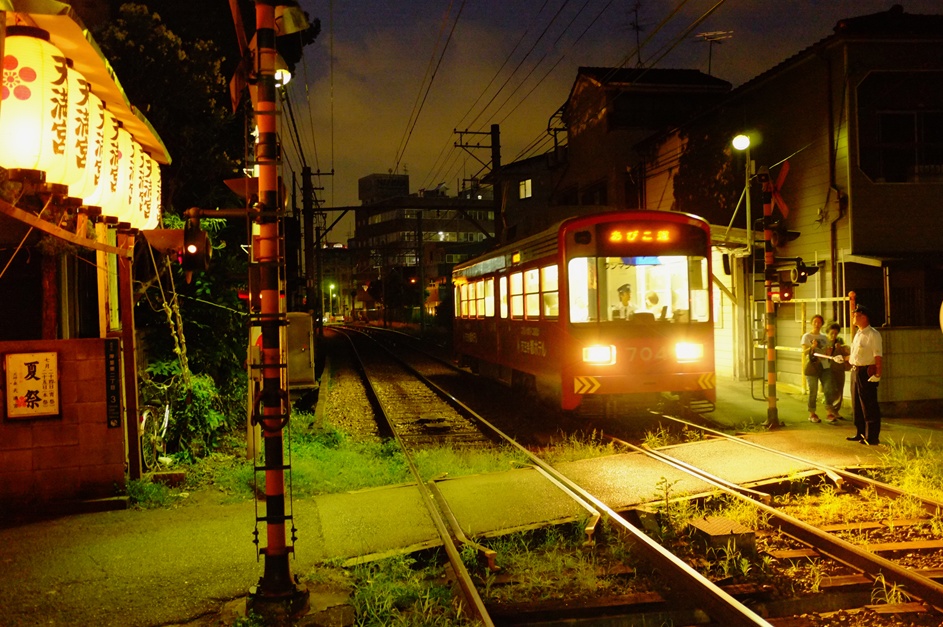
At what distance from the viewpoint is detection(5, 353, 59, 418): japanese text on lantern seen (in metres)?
7.33

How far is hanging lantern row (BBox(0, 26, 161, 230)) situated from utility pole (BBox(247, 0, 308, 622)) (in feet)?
4.65

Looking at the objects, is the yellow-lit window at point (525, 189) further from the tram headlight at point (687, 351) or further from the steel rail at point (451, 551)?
the steel rail at point (451, 551)

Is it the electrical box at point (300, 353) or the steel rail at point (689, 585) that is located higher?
the electrical box at point (300, 353)

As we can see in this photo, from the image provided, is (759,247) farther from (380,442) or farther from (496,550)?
(496,550)

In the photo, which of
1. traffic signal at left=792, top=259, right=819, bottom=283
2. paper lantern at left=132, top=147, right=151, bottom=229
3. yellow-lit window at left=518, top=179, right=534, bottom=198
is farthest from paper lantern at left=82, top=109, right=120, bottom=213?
yellow-lit window at left=518, top=179, right=534, bottom=198

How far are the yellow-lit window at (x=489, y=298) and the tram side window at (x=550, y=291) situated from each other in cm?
413

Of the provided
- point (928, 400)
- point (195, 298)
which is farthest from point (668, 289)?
point (195, 298)

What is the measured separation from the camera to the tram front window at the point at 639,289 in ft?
35.2

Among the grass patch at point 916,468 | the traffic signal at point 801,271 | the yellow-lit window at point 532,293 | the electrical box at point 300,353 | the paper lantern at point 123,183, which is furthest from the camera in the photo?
the electrical box at point 300,353

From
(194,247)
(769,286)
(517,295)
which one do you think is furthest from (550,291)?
(194,247)

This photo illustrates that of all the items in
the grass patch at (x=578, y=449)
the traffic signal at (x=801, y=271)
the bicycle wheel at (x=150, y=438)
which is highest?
the traffic signal at (x=801, y=271)

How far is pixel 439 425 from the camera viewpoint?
13.4 m

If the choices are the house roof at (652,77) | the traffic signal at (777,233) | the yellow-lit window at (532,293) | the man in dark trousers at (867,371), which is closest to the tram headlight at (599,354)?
the yellow-lit window at (532,293)

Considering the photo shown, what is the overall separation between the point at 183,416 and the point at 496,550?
5436 mm
